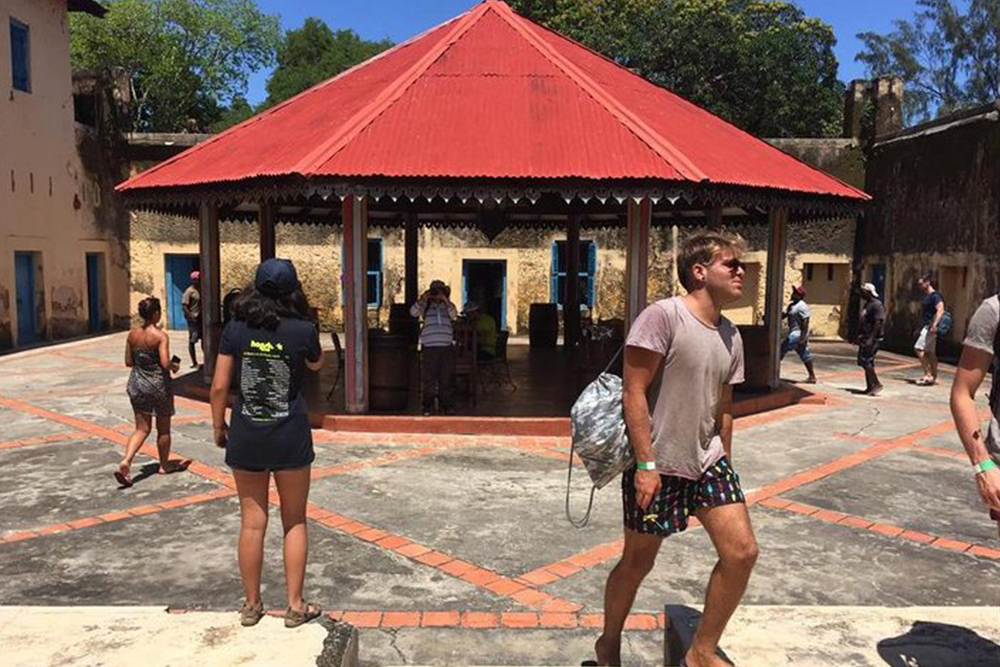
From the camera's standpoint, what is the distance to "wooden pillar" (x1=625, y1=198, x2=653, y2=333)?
30.2ft

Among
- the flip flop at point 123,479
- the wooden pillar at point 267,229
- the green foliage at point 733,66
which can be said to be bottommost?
the flip flop at point 123,479

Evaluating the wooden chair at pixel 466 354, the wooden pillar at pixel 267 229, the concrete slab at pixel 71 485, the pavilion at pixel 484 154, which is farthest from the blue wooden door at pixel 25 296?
the wooden chair at pixel 466 354

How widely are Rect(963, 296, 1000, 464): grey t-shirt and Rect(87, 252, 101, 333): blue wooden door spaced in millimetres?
21049

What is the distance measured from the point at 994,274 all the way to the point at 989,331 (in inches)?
554

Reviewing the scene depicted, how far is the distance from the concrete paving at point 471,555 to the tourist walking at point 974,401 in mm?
914

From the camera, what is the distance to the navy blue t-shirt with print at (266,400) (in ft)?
12.4

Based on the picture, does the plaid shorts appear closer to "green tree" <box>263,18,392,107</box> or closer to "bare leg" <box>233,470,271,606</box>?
"bare leg" <box>233,470,271,606</box>

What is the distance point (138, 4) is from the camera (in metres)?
38.3

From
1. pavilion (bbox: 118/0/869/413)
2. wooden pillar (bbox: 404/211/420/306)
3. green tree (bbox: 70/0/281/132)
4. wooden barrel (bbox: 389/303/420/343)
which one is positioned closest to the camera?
pavilion (bbox: 118/0/869/413)

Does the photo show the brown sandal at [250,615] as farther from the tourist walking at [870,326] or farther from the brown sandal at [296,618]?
the tourist walking at [870,326]

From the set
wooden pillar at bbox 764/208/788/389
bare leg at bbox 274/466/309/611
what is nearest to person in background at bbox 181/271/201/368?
wooden pillar at bbox 764/208/788/389

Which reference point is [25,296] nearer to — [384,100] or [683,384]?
[384,100]

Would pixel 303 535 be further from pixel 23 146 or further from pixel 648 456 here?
pixel 23 146

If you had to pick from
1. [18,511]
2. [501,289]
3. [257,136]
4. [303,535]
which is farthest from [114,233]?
[303,535]
